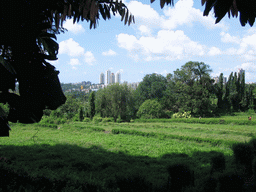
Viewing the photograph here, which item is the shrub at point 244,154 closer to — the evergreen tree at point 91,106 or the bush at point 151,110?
the bush at point 151,110

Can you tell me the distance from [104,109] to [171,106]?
14.2 meters

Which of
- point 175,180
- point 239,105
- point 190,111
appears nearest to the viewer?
point 175,180

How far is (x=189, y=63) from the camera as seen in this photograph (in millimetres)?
37062

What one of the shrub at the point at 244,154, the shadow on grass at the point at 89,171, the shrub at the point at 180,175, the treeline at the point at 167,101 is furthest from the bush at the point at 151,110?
the shrub at the point at 180,175

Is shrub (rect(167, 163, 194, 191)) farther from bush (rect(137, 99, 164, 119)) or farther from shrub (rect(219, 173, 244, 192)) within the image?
bush (rect(137, 99, 164, 119))

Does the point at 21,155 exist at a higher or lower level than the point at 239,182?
lower

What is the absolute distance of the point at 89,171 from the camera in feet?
16.7

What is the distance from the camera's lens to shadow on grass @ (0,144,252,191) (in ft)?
7.72

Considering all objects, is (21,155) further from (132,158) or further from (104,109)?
(104,109)

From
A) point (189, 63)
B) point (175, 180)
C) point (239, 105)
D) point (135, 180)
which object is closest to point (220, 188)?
point (175, 180)

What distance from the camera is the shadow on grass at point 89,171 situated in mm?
2354

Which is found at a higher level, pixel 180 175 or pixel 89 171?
pixel 180 175

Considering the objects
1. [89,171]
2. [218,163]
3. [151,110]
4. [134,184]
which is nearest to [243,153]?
[218,163]

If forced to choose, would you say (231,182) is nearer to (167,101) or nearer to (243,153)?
(243,153)
